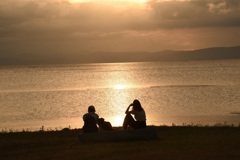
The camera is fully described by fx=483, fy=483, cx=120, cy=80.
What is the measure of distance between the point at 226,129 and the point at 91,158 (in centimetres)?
931

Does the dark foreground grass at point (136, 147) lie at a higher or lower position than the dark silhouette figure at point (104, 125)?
lower

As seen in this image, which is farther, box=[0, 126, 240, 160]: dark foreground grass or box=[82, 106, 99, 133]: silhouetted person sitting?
box=[82, 106, 99, 133]: silhouetted person sitting

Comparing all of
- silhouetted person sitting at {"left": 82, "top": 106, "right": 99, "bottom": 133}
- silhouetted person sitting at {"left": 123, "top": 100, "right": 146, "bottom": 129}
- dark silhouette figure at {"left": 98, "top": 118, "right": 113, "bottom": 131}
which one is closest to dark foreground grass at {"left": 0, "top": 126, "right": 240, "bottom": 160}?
silhouetted person sitting at {"left": 82, "top": 106, "right": 99, "bottom": 133}

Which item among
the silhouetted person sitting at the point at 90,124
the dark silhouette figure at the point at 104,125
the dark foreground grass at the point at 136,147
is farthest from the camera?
the dark silhouette figure at the point at 104,125

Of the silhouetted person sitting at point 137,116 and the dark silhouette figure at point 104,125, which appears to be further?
the dark silhouette figure at point 104,125

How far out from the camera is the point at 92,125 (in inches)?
750

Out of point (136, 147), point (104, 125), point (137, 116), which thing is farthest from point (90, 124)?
point (136, 147)

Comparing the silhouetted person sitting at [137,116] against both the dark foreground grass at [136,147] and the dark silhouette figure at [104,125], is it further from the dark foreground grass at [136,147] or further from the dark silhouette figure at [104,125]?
the dark foreground grass at [136,147]

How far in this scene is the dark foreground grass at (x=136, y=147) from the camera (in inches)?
585

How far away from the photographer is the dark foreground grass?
14859 mm

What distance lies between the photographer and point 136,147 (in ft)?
54.5

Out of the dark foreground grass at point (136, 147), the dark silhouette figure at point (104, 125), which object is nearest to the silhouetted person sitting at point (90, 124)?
the dark silhouette figure at point (104, 125)

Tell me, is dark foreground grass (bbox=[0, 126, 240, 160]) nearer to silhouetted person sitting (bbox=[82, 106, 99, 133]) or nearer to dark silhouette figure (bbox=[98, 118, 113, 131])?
silhouetted person sitting (bbox=[82, 106, 99, 133])

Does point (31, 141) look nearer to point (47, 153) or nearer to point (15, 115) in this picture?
point (47, 153)
